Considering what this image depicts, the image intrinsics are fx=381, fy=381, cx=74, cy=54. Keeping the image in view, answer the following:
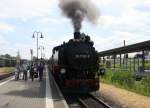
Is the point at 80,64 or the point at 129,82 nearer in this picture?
the point at 80,64

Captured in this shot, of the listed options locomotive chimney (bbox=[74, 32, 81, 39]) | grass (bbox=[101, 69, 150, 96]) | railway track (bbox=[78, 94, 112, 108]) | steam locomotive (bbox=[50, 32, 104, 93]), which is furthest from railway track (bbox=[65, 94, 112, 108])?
grass (bbox=[101, 69, 150, 96])

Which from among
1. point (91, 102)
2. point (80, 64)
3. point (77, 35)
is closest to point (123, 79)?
point (77, 35)

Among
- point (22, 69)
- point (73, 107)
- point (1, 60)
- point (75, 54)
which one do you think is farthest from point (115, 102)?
point (1, 60)

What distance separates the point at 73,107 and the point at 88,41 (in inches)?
237

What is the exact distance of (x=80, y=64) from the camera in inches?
881

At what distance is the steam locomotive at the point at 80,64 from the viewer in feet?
71.8

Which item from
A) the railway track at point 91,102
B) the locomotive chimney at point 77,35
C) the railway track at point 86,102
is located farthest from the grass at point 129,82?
the locomotive chimney at point 77,35

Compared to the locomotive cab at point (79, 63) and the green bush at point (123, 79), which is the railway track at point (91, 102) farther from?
the green bush at point (123, 79)

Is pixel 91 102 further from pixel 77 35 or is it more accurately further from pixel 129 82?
pixel 129 82

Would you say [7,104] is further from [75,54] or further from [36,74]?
[36,74]

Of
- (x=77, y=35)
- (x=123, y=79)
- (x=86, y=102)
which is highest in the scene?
(x=77, y=35)

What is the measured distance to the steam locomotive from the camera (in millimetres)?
21875

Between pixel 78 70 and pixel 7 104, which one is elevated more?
pixel 78 70

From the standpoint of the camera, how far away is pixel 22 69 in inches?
1447
